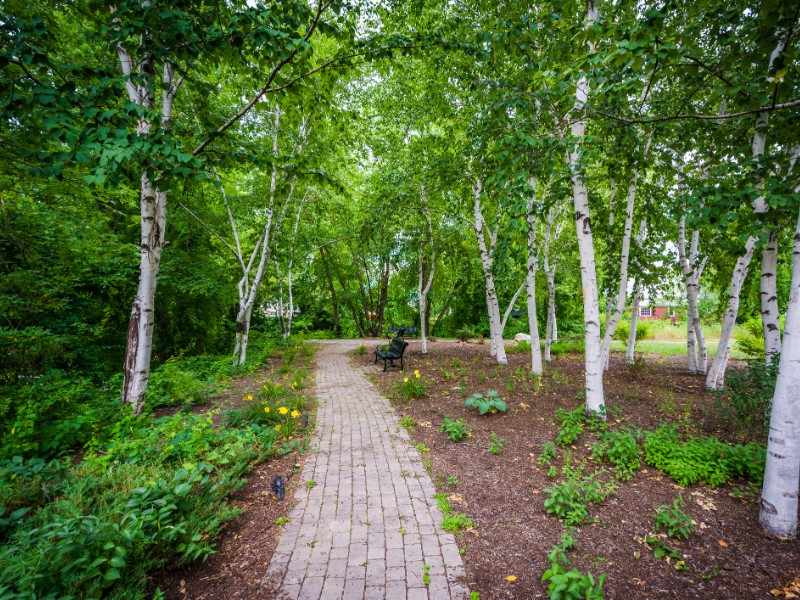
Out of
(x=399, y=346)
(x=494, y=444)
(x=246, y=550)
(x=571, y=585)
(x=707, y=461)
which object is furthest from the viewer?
(x=399, y=346)

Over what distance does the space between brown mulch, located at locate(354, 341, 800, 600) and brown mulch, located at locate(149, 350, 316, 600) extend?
5.13 feet

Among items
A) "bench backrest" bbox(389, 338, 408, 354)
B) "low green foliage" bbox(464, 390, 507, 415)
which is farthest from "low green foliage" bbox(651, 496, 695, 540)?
"bench backrest" bbox(389, 338, 408, 354)

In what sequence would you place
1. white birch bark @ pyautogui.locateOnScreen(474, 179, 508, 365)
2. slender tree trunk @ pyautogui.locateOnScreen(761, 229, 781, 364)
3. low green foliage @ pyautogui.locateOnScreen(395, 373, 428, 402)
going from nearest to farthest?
1. slender tree trunk @ pyautogui.locateOnScreen(761, 229, 781, 364)
2. low green foliage @ pyautogui.locateOnScreen(395, 373, 428, 402)
3. white birch bark @ pyautogui.locateOnScreen(474, 179, 508, 365)

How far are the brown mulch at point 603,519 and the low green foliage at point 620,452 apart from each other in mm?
102

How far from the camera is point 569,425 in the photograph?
14.4 feet

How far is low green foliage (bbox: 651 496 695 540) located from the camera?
8.38 feet

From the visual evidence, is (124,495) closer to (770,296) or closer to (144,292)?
(144,292)

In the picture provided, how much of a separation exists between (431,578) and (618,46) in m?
4.24

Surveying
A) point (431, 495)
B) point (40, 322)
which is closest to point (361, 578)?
point (431, 495)

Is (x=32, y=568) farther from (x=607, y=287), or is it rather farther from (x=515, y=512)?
(x=607, y=287)

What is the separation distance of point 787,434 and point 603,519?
1.53m

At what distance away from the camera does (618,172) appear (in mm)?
5348

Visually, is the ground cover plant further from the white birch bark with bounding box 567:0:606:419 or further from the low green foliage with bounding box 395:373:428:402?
the white birch bark with bounding box 567:0:606:419

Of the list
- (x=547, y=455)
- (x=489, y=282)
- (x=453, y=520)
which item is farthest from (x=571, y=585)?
(x=489, y=282)
